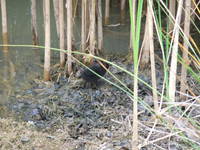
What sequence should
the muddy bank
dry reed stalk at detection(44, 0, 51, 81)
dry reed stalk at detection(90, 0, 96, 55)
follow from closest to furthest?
the muddy bank, dry reed stalk at detection(44, 0, 51, 81), dry reed stalk at detection(90, 0, 96, 55)

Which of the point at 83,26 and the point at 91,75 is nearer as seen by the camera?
the point at 91,75

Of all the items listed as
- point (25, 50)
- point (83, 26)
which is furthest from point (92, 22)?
point (25, 50)

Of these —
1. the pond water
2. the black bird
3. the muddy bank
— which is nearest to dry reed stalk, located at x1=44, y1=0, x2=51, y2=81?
the muddy bank

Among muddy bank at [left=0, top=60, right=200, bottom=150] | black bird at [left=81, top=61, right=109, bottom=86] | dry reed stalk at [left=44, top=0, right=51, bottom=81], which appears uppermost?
dry reed stalk at [left=44, top=0, right=51, bottom=81]

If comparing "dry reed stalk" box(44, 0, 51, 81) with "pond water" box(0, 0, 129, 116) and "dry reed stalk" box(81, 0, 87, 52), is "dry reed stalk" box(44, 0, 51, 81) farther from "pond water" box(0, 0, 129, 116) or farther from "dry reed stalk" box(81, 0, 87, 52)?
"dry reed stalk" box(81, 0, 87, 52)

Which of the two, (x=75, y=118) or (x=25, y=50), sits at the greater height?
(x=25, y=50)

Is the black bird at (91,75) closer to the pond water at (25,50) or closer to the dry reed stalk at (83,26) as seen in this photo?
the dry reed stalk at (83,26)

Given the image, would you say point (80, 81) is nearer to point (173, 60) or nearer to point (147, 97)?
point (147, 97)

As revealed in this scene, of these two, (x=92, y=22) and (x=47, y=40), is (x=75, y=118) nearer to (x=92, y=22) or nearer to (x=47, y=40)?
(x=47, y=40)

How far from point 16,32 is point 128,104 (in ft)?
9.08

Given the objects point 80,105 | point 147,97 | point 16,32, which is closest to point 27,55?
point 16,32

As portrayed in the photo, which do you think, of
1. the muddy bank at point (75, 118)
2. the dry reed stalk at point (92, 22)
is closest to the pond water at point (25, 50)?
the muddy bank at point (75, 118)

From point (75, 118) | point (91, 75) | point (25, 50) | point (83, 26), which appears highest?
point (83, 26)

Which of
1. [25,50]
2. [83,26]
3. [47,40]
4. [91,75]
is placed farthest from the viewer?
[25,50]
